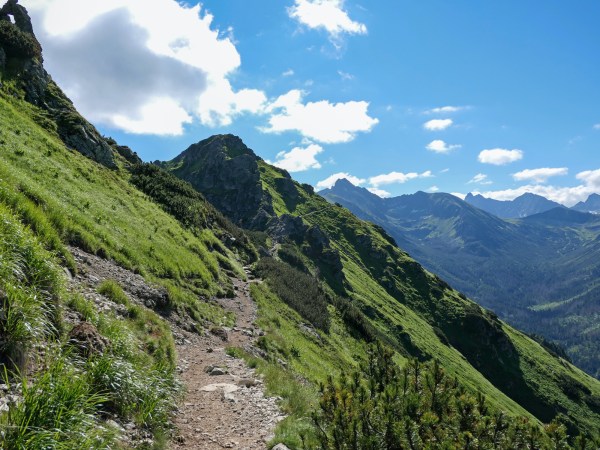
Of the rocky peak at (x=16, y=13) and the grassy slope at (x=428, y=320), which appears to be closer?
the rocky peak at (x=16, y=13)

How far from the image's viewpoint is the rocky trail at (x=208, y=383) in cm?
976

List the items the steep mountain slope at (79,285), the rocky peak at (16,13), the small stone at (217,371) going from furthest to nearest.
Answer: the rocky peak at (16,13)
the small stone at (217,371)
the steep mountain slope at (79,285)

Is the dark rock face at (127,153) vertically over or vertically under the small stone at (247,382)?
over

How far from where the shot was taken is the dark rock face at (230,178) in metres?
123

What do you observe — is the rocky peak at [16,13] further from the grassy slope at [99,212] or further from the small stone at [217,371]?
the small stone at [217,371]

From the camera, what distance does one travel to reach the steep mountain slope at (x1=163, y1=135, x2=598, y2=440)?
82062 millimetres

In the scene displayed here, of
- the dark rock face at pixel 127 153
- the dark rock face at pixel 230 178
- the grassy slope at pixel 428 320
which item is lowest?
the grassy slope at pixel 428 320

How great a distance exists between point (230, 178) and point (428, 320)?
273ft

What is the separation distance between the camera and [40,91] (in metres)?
43.0

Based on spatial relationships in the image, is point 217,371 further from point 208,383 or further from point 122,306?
point 122,306

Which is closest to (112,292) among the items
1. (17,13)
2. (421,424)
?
(421,424)

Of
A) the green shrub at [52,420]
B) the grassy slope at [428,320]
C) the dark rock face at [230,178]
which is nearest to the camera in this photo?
the green shrub at [52,420]

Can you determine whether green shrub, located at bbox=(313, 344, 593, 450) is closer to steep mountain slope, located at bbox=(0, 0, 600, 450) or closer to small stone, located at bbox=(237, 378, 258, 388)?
steep mountain slope, located at bbox=(0, 0, 600, 450)

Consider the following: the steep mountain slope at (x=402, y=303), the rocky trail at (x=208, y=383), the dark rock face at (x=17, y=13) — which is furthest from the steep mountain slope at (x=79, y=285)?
the steep mountain slope at (x=402, y=303)
